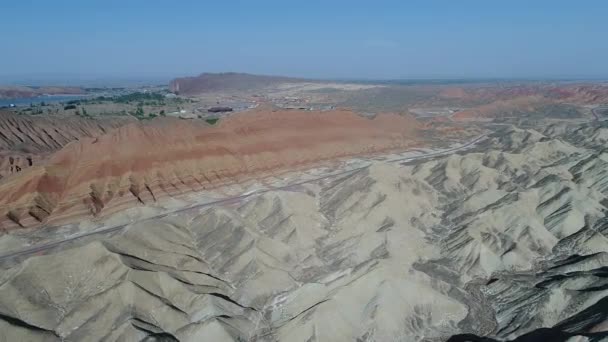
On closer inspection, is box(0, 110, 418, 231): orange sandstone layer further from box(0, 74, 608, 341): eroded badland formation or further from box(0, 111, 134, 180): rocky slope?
box(0, 111, 134, 180): rocky slope

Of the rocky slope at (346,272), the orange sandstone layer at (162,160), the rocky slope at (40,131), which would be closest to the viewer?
the rocky slope at (346,272)

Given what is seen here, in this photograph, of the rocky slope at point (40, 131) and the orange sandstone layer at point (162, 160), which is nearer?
the orange sandstone layer at point (162, 160)

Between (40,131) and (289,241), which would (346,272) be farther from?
(40,131)

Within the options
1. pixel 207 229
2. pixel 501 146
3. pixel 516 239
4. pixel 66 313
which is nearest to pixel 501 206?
pixel 516 239

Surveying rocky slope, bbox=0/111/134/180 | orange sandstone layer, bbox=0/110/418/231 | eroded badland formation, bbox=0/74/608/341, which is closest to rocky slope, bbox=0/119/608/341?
eroded badland formation, bbox=0/74/608/341

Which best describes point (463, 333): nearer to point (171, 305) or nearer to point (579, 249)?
point (579, 249)

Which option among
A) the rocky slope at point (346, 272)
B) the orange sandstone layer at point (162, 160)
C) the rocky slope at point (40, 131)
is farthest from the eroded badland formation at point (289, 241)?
the rocky slope at point (40, 131)

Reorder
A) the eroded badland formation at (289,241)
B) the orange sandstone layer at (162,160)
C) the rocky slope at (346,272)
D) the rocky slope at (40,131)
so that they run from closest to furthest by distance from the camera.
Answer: the rocky slope at (346,272)
the eroded badland formation at (289,241)
the orange sandstone layer at (162,160)
the rocky slope at (40,131)

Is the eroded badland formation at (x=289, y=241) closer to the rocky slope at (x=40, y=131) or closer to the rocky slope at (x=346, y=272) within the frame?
the rocky slope at (x=346, y=272)
